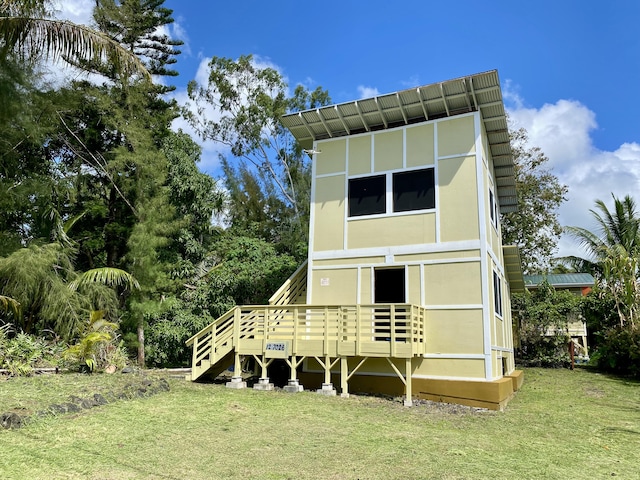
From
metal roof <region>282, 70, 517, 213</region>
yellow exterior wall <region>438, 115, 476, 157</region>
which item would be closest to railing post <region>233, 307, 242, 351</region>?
metal roof <region>282, 70, 517, 213</region>

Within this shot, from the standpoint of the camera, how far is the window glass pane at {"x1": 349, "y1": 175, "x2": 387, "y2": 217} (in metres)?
11.4

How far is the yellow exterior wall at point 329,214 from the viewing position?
11703 millimetres

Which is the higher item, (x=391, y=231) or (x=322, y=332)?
(x=391, y=231)

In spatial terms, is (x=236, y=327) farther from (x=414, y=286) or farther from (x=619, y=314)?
(x=619, y=314)

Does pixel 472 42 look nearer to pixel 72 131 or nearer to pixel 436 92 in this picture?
pixel 436 92

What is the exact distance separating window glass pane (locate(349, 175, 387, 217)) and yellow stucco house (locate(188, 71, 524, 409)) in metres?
0.03

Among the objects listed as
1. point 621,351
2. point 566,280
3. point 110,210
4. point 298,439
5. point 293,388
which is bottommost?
point 298,439

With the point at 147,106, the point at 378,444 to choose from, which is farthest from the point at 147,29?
the point at 378,444

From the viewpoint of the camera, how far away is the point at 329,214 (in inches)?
468

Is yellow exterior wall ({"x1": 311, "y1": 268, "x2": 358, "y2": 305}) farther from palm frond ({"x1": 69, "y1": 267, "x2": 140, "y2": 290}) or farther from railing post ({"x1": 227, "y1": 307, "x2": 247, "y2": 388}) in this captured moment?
palm frond ({"x1": 69, "y1": 267, "x2": 140, "y2": 290})

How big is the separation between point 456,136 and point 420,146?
853 millimetres

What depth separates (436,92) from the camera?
1062cm

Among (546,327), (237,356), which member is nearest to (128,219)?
(237,356)

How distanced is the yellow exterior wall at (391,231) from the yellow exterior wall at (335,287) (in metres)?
0.74
